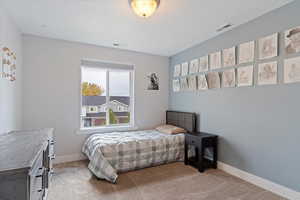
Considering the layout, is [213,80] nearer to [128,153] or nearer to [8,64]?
[128,153]

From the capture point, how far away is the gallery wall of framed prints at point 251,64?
2031 mm

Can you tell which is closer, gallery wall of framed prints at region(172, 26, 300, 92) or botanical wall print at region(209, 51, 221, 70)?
gallery wall of framed prints at region(172, 26, 300, 92)

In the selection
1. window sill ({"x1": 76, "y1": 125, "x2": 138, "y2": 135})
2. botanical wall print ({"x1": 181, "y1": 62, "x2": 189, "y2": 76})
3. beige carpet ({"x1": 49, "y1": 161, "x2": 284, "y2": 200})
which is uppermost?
botanical wall print ({"x1": 181, "y1": 62, "x2": 189, "y2": 76})

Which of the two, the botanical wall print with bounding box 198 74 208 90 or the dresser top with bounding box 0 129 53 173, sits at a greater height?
the botanical wall print with bounding box 198 74 208 90

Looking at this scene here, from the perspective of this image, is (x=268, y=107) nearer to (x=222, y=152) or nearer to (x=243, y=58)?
(x=243, y=58)

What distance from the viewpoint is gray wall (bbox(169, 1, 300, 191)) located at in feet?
6.66

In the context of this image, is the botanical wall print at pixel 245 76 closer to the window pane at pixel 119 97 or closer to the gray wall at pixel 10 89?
the window pane at pixel 119 97

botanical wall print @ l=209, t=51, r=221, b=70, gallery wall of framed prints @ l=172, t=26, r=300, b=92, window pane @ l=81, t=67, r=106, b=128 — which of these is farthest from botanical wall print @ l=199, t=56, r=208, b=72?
window pane @ l=81, t=67, r=106, b=128

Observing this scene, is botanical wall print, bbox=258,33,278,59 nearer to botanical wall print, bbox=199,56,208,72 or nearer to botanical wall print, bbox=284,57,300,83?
botanical wall print, bbox=284,57,300,83

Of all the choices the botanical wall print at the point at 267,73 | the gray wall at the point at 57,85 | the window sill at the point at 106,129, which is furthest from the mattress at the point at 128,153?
the botanical wall print at the point at 267,73

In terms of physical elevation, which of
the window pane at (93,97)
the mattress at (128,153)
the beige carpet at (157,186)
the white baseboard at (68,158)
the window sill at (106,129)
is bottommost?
the beige carpet at (157,186)

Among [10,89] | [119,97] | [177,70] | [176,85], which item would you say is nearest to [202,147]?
[176,85]

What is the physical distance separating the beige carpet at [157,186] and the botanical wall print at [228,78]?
1584 millimetres

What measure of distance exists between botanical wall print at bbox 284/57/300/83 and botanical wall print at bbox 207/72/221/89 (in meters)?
1.03
